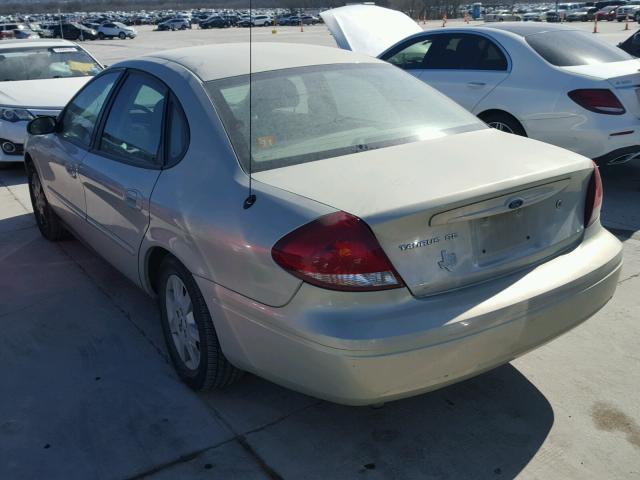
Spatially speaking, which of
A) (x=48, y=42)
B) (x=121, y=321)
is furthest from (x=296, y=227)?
(x=48, y=42)

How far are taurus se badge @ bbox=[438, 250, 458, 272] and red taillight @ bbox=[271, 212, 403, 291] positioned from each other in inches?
8.1

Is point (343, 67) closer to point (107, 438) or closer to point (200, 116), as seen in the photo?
point (200, 116)

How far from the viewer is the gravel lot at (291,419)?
2734 millimetres

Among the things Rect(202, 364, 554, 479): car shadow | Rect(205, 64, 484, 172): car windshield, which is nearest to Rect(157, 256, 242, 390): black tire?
Rect(202, 364, 554, 479): car shadow

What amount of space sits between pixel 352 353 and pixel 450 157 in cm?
104

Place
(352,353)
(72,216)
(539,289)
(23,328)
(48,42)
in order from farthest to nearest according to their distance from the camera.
→ (48,42) < (72,216) < (23,328) < (539,289) < (352,353)

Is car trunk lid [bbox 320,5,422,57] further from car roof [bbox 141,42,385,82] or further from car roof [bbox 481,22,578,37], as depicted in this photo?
car roof [bbox 141,42,385,82]

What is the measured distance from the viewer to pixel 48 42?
9562 mm

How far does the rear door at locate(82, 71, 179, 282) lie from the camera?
3.37m

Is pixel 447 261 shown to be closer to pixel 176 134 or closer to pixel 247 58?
pixel 176 134

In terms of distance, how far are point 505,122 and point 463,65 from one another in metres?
0.92

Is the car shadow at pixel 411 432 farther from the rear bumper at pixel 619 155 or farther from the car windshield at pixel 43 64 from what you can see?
the car windshield at pixel 43 64

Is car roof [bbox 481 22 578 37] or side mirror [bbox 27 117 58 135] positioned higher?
car roof [bbox 481 22 578 37]

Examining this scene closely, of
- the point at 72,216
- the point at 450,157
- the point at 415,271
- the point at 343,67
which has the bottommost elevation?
the point at 72,216
